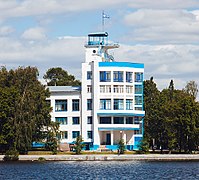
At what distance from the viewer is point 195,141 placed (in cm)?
10581

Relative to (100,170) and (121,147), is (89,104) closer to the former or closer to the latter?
(121,147)

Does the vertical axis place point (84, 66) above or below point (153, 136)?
above

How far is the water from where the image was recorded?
69625 mm

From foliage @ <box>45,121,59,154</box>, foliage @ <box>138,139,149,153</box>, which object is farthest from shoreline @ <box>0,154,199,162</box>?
foliage @ <box>138,139,149,153</box>

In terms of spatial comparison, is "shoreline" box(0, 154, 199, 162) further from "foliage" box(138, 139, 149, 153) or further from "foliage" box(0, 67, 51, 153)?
"foliage" box(138, 139, 149, 153)

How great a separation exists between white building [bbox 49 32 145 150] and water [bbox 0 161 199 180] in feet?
77.3

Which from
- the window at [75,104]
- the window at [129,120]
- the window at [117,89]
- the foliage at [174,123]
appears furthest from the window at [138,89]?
the window at [75,104]

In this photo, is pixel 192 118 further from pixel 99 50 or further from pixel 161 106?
pixel 99 50

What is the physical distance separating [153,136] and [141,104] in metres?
6.03

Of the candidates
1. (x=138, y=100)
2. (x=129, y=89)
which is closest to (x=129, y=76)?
(x=129, y=89)

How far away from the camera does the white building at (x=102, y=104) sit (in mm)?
114938

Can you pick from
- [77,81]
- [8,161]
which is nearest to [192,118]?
[8,161]

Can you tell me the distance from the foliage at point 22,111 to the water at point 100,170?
979 centimetres

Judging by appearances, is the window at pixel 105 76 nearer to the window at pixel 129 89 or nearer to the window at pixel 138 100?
the window at pixel 129 89
